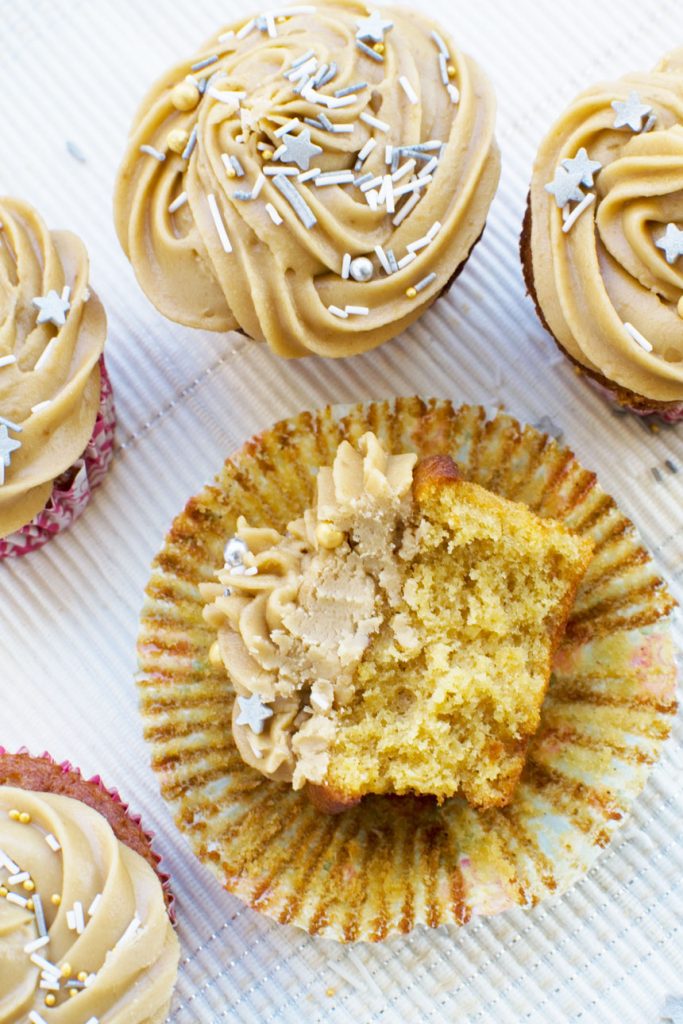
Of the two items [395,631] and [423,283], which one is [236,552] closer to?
[395,631]

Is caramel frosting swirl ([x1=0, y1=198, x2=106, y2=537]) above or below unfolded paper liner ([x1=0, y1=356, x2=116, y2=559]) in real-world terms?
above

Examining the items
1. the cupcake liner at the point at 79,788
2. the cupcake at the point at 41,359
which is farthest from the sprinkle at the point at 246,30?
the cupcake liner at the point at 79,788

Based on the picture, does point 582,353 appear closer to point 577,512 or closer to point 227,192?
point 577,512

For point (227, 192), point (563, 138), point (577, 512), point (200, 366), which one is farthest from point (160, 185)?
point (577, 512)

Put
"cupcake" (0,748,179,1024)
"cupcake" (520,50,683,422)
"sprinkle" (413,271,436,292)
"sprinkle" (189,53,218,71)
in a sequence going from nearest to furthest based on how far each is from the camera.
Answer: "cupcake" (0,748,179,1024)
"cupcake" (520,50,683,422)
"sprinkle" (413,271,436,292)
"sprinkle" (189,53,218,71)

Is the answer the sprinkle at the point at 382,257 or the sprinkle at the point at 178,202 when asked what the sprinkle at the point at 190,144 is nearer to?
the sprinkle at the point at 178,202

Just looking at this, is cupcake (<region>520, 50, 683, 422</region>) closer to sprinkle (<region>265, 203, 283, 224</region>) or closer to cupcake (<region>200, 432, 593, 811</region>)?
cupcake (<region>200, 432, 593, 811</region>)

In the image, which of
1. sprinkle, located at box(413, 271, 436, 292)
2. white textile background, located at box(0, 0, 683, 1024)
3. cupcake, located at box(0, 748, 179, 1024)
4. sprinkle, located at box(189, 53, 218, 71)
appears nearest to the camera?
cupcake, located at box(0, 748, 179, 1024)

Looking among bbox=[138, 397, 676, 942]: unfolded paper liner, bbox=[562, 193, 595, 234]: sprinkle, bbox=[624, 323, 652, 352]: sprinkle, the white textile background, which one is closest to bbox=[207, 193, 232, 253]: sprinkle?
bbox=[138, 397, 676, 942]: unfolded paper liner
